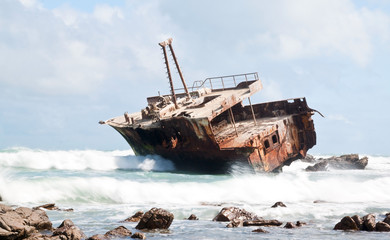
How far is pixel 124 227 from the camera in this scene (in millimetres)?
7359

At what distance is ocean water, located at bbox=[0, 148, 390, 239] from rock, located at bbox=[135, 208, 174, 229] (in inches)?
6.2

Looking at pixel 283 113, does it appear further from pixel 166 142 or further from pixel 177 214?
pixel 177 214

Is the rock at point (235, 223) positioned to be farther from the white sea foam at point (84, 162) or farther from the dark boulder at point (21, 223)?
the white sea foam at point (84, 162)

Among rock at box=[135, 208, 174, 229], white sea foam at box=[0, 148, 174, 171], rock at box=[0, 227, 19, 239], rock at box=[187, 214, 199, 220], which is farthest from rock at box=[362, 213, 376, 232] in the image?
white sea foam at box=[0, 148, 174, 171]

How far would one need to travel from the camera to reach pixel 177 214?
32.3 feet

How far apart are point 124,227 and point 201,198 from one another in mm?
5625

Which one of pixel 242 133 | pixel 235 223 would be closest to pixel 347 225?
pixel 235 223

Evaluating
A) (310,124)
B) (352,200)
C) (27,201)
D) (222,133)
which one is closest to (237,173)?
(222,133)

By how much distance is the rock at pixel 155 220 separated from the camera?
7.78m

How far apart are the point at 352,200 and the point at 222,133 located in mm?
6562

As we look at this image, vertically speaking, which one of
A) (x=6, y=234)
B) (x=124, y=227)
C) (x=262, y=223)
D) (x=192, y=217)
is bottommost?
(x=262, y=223)

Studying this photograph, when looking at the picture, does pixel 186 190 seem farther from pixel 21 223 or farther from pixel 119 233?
pixel 21 223

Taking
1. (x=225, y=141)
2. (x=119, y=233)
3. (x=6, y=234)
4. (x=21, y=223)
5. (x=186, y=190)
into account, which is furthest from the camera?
(x=225, y=141)

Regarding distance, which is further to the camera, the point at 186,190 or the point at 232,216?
the point at 186,190
